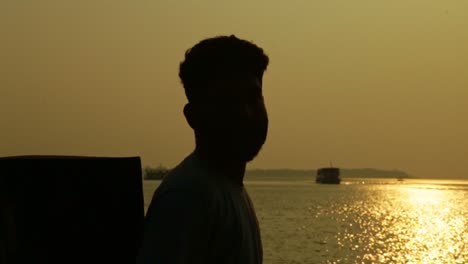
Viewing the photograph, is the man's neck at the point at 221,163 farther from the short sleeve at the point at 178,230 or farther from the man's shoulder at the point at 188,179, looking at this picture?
the short sleeve at the point at 178,230

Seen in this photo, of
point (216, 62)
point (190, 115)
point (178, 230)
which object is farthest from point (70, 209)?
point (216, 62)

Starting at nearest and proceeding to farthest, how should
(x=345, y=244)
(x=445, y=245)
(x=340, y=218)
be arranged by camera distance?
(x=345, y=244)
(x=445, y=245)
(x=340, y=218)

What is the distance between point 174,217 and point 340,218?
97.5 metres

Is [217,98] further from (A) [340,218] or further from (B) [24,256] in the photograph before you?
(A) [340,218]

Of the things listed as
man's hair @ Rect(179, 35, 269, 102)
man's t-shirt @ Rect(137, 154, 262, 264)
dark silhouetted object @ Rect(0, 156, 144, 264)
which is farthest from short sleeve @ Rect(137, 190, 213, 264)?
man's hair @ Rect(179, 35, 269, 102)

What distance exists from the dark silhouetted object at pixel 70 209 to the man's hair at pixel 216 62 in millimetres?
356

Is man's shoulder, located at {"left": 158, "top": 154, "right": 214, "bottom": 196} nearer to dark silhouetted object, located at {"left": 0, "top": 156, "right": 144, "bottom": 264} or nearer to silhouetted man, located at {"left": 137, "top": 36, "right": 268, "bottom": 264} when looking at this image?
silhouetted man, located at {"left": 137, "top": 36, "right": 268, "bottom": 264}

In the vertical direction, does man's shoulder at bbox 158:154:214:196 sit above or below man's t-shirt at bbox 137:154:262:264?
above

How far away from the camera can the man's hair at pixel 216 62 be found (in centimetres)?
272

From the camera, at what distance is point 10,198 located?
2418 mm

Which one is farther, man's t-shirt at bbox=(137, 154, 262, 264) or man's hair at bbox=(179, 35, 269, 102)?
man's hair at bbox=(179, 35, 269, 102)

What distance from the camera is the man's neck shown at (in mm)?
2701

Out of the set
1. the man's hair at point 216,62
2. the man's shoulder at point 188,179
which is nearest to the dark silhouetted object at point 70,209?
the man's shoulder at point 188,179

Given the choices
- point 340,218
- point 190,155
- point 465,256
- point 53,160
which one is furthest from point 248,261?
point 340,218
